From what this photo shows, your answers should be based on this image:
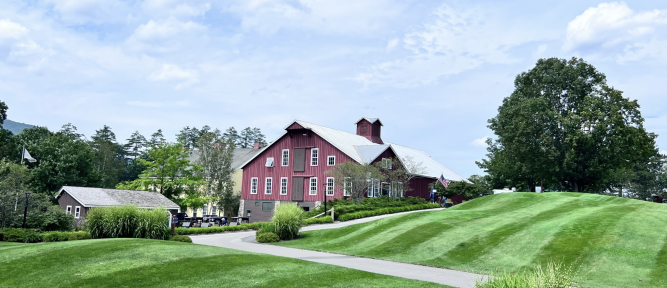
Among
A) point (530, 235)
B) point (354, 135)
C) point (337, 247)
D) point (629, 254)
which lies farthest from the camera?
point (354, 135)

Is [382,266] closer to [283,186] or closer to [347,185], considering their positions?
[347,185]

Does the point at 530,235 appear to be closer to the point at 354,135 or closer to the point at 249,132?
the point at 354,135

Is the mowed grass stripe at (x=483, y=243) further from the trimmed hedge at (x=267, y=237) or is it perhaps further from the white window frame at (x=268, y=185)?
the white window frame at (x=268, y=185)

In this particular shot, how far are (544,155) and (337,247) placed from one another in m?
30.0

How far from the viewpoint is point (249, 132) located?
4306 inches

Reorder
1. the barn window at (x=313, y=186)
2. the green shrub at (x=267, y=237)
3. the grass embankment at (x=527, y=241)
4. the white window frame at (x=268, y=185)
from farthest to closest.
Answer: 1. the white window frame at (x=268, y=185)
2. the barn window at (x=313, y=186)
3. the green shrub at (x=267, y=237)
4. the grass embankment at (x=527, y=241)

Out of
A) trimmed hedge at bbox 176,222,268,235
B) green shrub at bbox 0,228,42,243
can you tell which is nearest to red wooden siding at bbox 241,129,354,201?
trimmed hedge at bbox 176,222,268,235

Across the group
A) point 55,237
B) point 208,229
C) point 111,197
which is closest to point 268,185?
point 111,197

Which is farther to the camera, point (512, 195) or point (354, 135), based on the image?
point (354, 135)

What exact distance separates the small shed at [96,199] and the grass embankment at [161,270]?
72.4 feet

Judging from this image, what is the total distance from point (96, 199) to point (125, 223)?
20.3 metres

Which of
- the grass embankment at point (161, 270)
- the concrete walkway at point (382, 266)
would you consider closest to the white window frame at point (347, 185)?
the concrete walkway at point (382, 266)

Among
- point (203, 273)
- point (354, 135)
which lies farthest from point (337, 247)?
point (354, 135)

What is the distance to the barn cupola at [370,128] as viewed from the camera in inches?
2156
